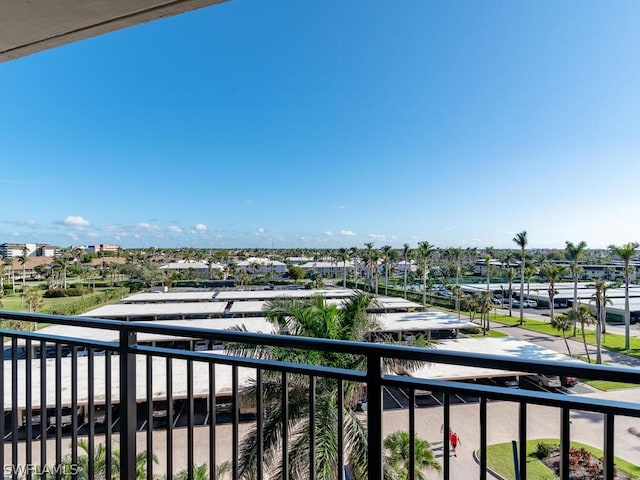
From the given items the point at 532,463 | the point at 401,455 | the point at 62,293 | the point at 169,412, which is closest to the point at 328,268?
the point at 62,293

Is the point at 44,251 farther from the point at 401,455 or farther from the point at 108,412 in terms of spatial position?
the point at 108,412

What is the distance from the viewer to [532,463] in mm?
7980

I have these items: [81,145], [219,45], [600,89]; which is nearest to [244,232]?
[81,145]

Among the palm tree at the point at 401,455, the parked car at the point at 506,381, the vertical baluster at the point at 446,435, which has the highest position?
the vertical baluster at the point at 446,435

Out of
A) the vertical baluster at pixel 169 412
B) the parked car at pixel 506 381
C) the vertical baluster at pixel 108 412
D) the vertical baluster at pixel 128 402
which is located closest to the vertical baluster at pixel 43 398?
the vertical baluster at pixel 108 412

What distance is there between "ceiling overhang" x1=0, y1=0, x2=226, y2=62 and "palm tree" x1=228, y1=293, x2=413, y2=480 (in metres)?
3.65

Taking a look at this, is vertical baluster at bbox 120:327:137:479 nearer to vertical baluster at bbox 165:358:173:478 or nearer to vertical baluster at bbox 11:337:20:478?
vertical baluster at bbox 165:358:173:478

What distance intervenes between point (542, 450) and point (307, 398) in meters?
6.70

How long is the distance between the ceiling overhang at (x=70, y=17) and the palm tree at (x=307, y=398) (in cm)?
365

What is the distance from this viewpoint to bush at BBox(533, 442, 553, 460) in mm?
8172

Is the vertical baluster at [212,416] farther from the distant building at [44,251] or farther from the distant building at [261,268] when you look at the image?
the distant building at [44,251]

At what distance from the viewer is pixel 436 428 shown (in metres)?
10.0

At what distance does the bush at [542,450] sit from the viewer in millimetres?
8172

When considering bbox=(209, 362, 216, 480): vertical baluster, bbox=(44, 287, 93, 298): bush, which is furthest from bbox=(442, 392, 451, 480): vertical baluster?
bbox=(44, 287, 93, 298): bush
